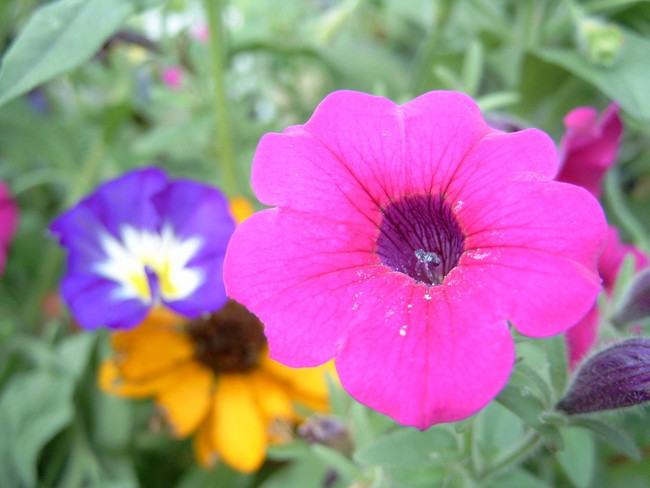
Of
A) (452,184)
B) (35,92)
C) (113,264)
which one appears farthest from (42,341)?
(452,184)

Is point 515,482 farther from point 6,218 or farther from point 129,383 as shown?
point 6,218

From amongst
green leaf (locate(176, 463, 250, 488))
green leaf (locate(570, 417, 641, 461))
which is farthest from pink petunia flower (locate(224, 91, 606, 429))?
green leaf (locate(176, 463, 250, 488))

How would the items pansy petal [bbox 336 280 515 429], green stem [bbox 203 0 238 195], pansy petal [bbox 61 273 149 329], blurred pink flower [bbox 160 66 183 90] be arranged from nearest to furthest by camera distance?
pansy petal [bbox 336 280 515 429], pansy petal [bbox 61 273 149 329], green stem [bbox 203 0 238 195], blurred pink flower [bbox 160 66 183 90]

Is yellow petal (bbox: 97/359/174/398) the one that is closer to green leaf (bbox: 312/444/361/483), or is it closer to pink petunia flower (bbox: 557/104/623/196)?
green leaf (bbox: 312/444/361/483)

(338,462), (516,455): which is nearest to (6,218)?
(338,462)

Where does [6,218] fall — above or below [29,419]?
above

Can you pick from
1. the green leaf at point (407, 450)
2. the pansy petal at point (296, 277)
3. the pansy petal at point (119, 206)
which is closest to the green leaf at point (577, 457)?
the green leaf at point (407, 450)

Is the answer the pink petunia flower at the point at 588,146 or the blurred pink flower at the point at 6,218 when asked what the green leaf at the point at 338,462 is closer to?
the pink petunia flower at the point at 588,146
